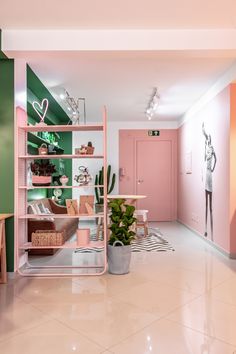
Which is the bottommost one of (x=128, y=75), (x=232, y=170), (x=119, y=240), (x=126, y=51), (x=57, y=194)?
(x=119, y=240)

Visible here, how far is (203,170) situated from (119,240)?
2627 mm

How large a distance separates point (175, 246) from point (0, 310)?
313cm

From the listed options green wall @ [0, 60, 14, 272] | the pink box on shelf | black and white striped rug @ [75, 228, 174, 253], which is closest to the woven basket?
green wall @ [0, 60, 14, 272]

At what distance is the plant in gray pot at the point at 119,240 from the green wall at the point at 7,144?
1156 millimetres

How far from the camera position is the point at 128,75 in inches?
176

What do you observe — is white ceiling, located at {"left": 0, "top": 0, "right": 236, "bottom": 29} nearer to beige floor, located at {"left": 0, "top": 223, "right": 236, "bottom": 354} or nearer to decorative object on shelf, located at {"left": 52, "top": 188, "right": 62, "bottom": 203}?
beige floor, located at {"left": 0, "top": 223, "right": 236, "bottom": 354}

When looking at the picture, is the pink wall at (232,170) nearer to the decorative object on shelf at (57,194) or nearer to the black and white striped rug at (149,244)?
the black and white striped rug at (149,244)

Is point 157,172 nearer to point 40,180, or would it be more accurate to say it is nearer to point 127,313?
point 40,180

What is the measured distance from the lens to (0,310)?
2.54 meters

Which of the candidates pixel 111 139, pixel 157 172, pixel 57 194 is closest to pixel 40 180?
pixel 57 194

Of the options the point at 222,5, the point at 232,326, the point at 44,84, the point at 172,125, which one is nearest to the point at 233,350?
the point at 232,326

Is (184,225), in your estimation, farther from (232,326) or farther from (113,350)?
(113,350)

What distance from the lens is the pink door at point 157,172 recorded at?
310 inches

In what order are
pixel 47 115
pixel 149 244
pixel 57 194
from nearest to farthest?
1. pixel 149 244
2. pixel 47 115
3. pixel 57 194
